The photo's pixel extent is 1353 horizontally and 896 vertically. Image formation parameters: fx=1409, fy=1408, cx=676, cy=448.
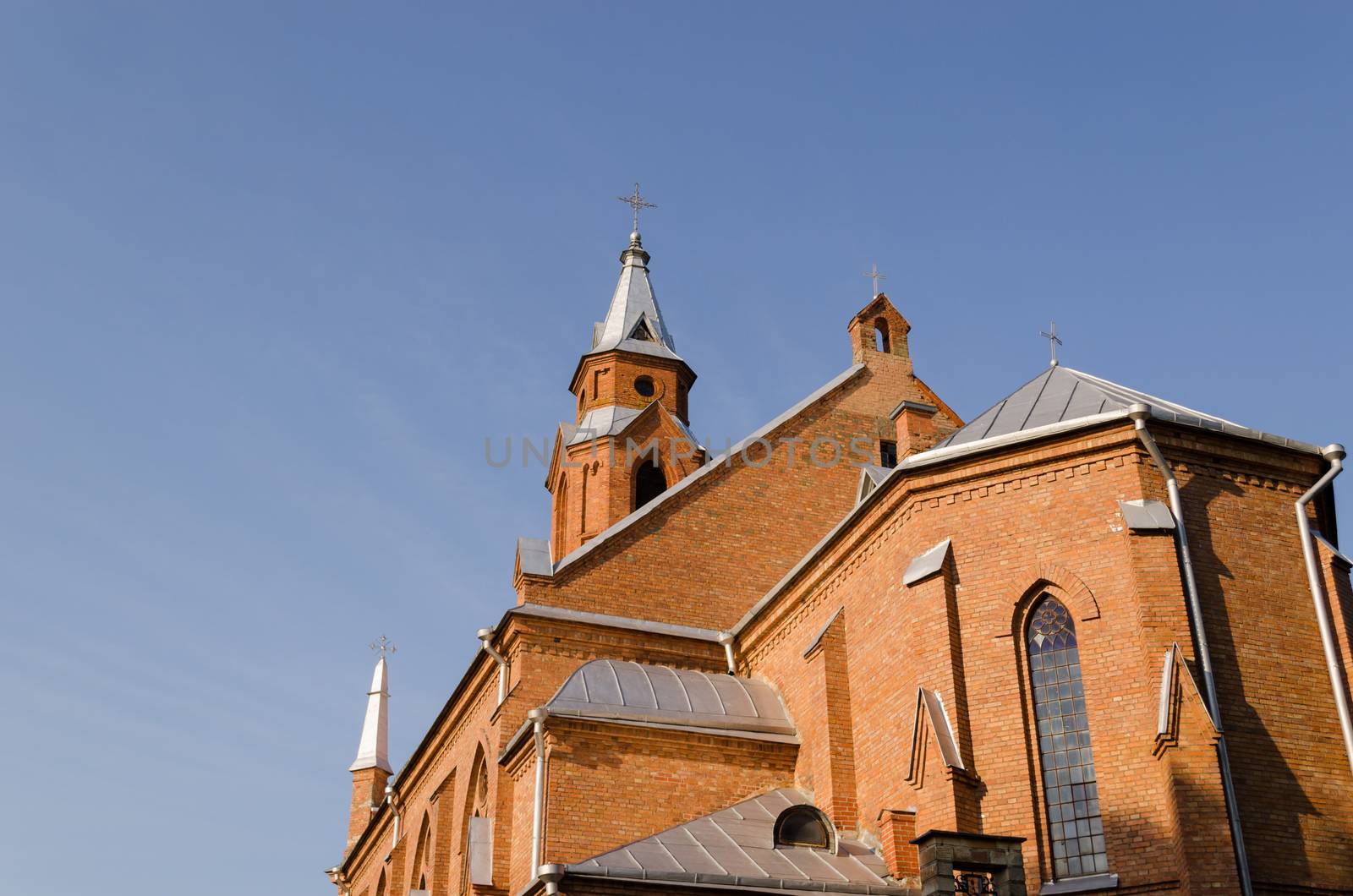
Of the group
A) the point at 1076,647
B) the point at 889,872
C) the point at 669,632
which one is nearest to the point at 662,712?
the point at 669,632

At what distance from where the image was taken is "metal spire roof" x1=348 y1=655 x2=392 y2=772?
44.2 meters

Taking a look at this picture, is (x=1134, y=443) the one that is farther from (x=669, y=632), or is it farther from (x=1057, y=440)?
(x=669, y=632)

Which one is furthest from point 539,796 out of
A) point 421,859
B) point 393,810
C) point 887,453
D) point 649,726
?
point 393,810

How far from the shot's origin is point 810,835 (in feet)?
60.5

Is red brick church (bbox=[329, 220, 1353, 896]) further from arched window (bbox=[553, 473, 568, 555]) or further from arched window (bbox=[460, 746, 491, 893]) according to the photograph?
arched window (bbox=[553, 473, 568, 555])

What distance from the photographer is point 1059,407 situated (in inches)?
779

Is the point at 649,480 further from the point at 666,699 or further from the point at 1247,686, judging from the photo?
the point at 1247,686

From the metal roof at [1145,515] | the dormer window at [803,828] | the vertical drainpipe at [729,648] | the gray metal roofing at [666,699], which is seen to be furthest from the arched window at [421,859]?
the metal roof at [1145,515]

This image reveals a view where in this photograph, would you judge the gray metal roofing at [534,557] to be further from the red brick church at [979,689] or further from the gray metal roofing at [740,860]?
the gray metal roofing at [740,860]

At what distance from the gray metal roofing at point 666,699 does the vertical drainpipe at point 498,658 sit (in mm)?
2012

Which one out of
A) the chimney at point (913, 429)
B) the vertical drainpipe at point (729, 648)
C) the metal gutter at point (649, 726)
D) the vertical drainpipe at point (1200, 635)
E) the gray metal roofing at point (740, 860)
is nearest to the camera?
the vertical drainpipe at point (1200, 635)

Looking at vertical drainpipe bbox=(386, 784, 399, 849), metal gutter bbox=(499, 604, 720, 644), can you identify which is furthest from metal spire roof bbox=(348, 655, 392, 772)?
metal gutter bbox=(499, 604, 720, 644)

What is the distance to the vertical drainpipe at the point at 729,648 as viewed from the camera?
80.1ft

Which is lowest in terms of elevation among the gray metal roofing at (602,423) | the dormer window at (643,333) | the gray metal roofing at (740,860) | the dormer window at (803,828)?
the gray metal roofing at (740,860)
